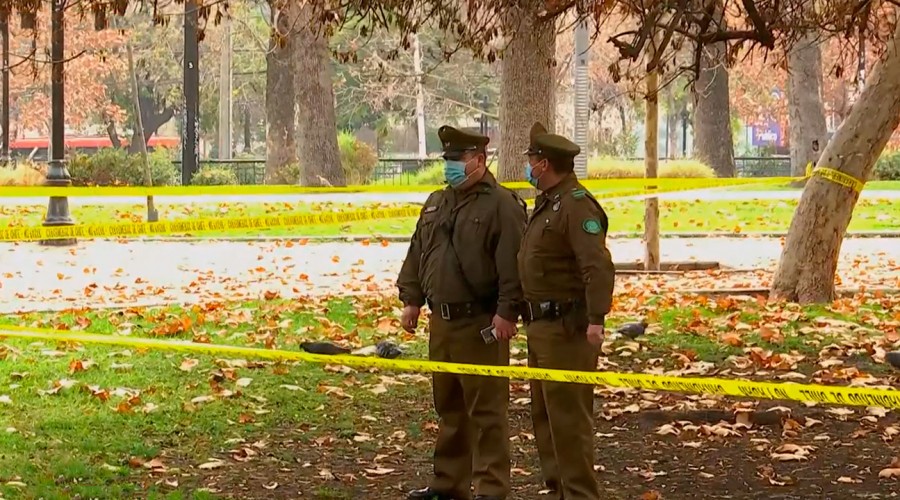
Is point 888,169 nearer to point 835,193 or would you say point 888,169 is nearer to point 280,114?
point 280,114

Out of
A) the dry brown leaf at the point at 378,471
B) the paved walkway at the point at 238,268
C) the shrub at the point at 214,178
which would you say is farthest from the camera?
the shrub at the point at 214,178

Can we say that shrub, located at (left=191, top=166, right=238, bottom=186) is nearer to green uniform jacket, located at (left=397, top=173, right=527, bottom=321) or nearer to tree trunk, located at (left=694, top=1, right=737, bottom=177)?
tree trunk, located at (left=694, top=1, right=737, bottom=177)

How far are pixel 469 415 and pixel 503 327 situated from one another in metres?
0.52

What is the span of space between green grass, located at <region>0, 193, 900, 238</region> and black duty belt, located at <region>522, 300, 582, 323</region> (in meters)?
16.0

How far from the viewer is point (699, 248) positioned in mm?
20141

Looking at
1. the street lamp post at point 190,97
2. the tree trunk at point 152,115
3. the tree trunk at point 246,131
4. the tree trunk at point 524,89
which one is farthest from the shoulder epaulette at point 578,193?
the tree trunk at point 246,131

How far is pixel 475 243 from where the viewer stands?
625cm

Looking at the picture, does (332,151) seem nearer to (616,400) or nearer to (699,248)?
(699,248)

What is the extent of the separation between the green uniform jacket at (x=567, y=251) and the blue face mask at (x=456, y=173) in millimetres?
398

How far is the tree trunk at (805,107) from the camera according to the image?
3216cm

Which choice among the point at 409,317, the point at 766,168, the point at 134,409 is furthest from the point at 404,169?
the point at 409,317

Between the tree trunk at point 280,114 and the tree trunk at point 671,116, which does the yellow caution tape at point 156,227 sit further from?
the tree trunk at point 671,116

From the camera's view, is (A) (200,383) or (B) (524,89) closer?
(A) (200,383)

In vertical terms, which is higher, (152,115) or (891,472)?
(152,115)
